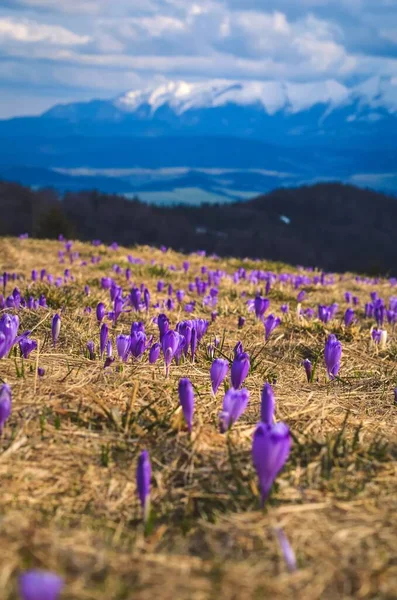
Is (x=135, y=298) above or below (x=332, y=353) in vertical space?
above

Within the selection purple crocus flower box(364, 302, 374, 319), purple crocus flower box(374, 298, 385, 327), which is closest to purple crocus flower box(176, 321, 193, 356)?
purple crocus flower box(374, 298, 385, 327)

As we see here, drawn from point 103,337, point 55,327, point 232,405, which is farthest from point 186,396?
point 55,327

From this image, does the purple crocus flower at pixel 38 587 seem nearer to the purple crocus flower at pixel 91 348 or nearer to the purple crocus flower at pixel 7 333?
the purple crocus flower at pixel 7 333

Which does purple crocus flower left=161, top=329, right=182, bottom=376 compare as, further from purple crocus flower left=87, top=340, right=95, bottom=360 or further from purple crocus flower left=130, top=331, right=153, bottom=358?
purple crocus flower left=87, top=340, right=95, bottom=360

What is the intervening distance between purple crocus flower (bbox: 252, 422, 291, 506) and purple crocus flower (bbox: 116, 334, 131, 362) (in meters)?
1.99

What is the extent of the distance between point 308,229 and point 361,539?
152m

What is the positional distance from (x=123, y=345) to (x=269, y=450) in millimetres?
2070

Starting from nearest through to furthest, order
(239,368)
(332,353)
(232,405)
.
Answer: (232,405), (239,368), (332,353)

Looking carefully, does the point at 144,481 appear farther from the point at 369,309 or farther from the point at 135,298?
the point at 369,309

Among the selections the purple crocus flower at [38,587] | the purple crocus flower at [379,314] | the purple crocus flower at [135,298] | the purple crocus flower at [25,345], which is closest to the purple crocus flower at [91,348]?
the purple crocus flower at [25,345]

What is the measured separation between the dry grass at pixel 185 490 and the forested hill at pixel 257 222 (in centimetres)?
5089

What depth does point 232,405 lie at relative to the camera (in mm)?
3223

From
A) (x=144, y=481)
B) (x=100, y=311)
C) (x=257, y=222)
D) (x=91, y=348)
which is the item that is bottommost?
(x=144, y=481)

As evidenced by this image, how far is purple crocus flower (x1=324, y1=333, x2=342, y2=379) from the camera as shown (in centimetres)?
459
